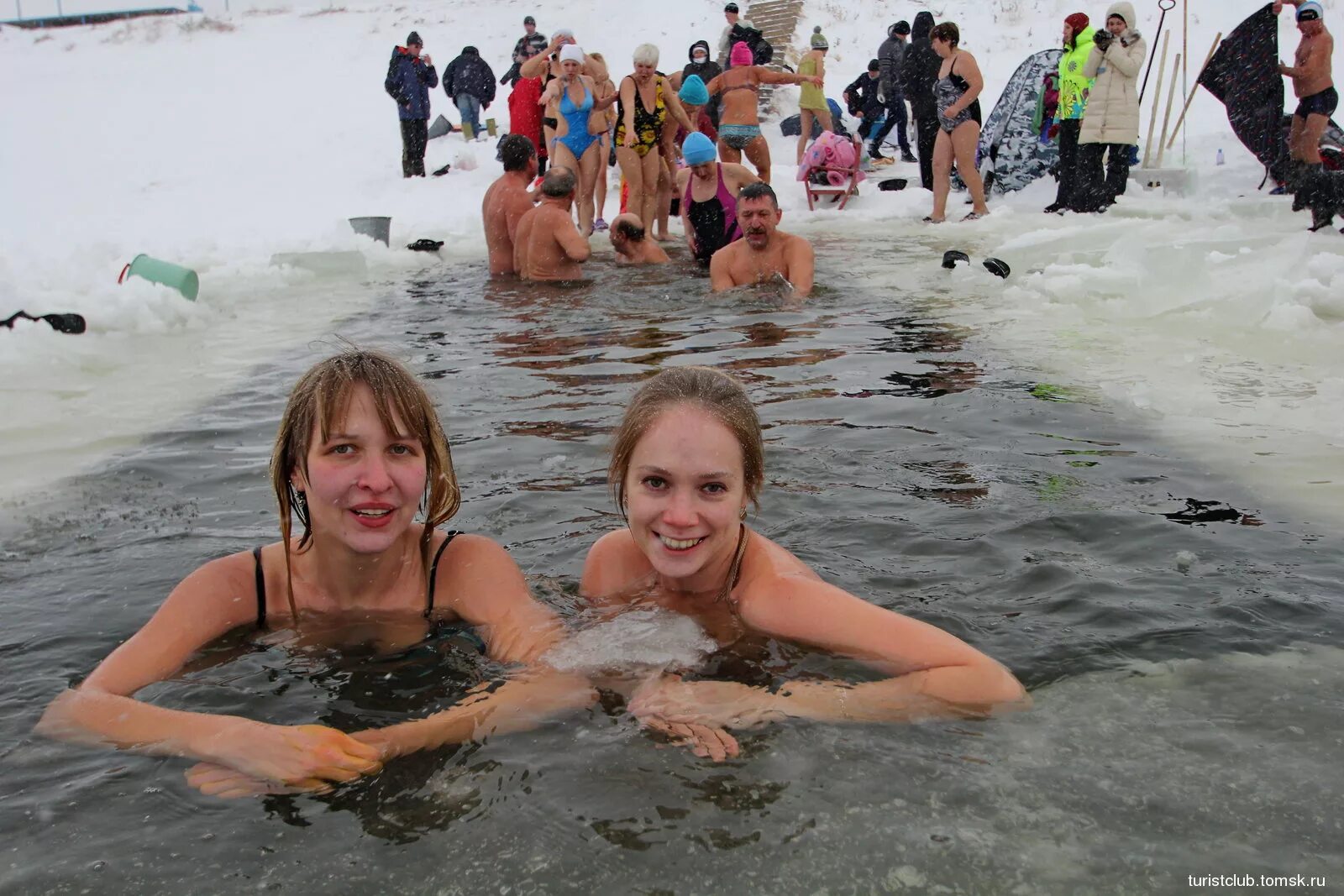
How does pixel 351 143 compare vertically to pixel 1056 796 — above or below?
above

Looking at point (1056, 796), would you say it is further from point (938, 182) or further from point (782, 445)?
point (938, 182)

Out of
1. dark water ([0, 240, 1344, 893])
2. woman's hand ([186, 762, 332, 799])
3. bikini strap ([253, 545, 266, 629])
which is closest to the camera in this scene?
dark water ([0, 240, 1344, 893])

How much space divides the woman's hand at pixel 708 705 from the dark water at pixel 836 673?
0.22ft

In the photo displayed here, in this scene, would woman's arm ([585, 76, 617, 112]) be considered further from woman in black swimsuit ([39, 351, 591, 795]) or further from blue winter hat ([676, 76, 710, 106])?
woman in black swimsuit ([39, 351, 591, 795])

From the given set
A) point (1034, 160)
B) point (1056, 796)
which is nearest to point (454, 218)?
point (1034, 160)

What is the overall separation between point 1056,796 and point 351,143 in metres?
21.6

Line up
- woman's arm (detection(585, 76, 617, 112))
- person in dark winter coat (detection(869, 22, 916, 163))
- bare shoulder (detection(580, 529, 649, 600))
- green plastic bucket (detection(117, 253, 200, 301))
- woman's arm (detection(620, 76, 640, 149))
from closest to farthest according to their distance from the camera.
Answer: bare shoulder (detection(580, 529, 649, 600)) → green plastic bucket (detection(117, 253, 200, 301)) → woman's arm (detection(620, 76, 640, 149)) → woman's arm (detection(585, 76, 617, 112)) → person in dark winter coat (detection(869, 22, 916, 163))

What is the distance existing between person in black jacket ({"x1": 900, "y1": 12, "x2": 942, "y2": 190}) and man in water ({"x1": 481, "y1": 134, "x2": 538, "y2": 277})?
5023mm

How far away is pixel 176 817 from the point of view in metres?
2.33

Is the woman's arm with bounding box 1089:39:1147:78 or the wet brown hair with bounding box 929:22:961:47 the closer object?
the woman's arm with bounding box 1089:39:1147:78

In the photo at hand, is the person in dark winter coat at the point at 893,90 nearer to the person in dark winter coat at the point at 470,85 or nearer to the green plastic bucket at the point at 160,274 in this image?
the person in dark winter coat at the point at 470,85

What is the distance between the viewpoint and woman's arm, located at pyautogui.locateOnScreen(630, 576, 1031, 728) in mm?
2686

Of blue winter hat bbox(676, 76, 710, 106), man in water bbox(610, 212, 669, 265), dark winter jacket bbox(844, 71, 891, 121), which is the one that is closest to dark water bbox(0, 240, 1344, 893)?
man in water bbox(610, 212, 669, 265)

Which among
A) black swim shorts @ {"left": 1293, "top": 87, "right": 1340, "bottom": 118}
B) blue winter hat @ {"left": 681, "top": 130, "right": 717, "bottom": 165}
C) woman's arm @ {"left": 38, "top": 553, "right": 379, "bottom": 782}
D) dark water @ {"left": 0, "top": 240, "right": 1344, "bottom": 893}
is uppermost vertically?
black swim shorts @ {"left": 1293, "top": 87, "right": 1340, "bottom": 118}
